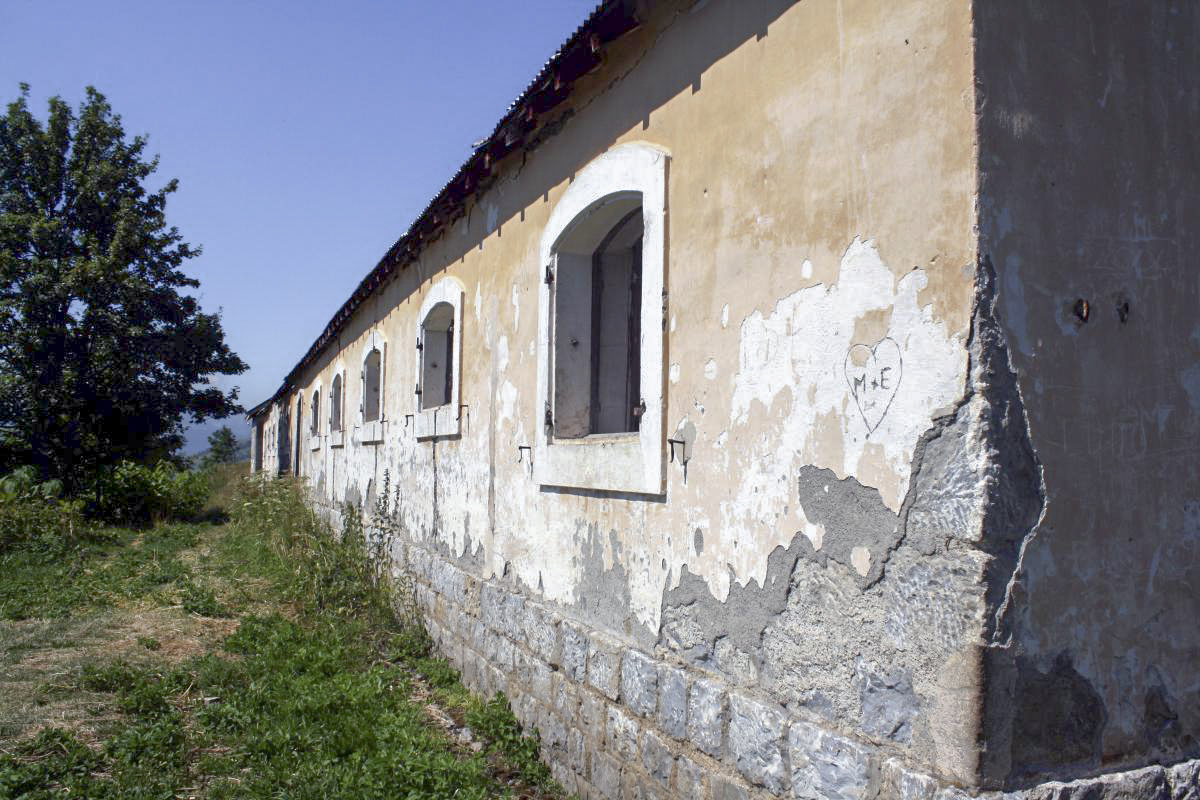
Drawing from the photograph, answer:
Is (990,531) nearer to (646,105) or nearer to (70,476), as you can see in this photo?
(646,105)

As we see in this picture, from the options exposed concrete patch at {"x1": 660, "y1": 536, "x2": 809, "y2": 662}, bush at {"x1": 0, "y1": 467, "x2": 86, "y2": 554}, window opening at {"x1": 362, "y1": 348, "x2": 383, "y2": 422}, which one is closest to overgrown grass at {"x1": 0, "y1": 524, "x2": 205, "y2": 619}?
bush at {"x1": 0, "y1": 467, "x2": 86, "y2": 554}

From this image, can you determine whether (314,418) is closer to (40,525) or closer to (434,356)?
(40,525)

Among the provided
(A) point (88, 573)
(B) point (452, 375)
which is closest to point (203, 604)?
(A) point (88, 573)

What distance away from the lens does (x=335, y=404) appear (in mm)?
13914

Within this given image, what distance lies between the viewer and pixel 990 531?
2176 millimetres

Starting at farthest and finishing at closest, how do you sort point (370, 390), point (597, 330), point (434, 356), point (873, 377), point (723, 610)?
1. point (370, 390)
2. point (434, 356)
3. point (597, 330)
4. point (723, 610)
5. point (873, 377)

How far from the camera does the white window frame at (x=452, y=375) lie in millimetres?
6547

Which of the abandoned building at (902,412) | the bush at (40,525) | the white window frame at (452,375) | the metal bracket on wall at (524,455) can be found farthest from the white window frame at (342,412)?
the abandoned building at (902,412)

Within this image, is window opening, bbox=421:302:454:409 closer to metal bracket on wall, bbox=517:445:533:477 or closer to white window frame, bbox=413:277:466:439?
white window frame, bbox=413:277:466:439

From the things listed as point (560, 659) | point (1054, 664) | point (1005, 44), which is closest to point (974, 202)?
point (1005, 44)

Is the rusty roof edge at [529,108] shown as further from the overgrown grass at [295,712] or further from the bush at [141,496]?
the bush at [141,496]

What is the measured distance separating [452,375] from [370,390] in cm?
474

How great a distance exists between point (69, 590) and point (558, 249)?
7048 millimetres

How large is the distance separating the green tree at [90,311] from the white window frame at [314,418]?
2.80 metres
